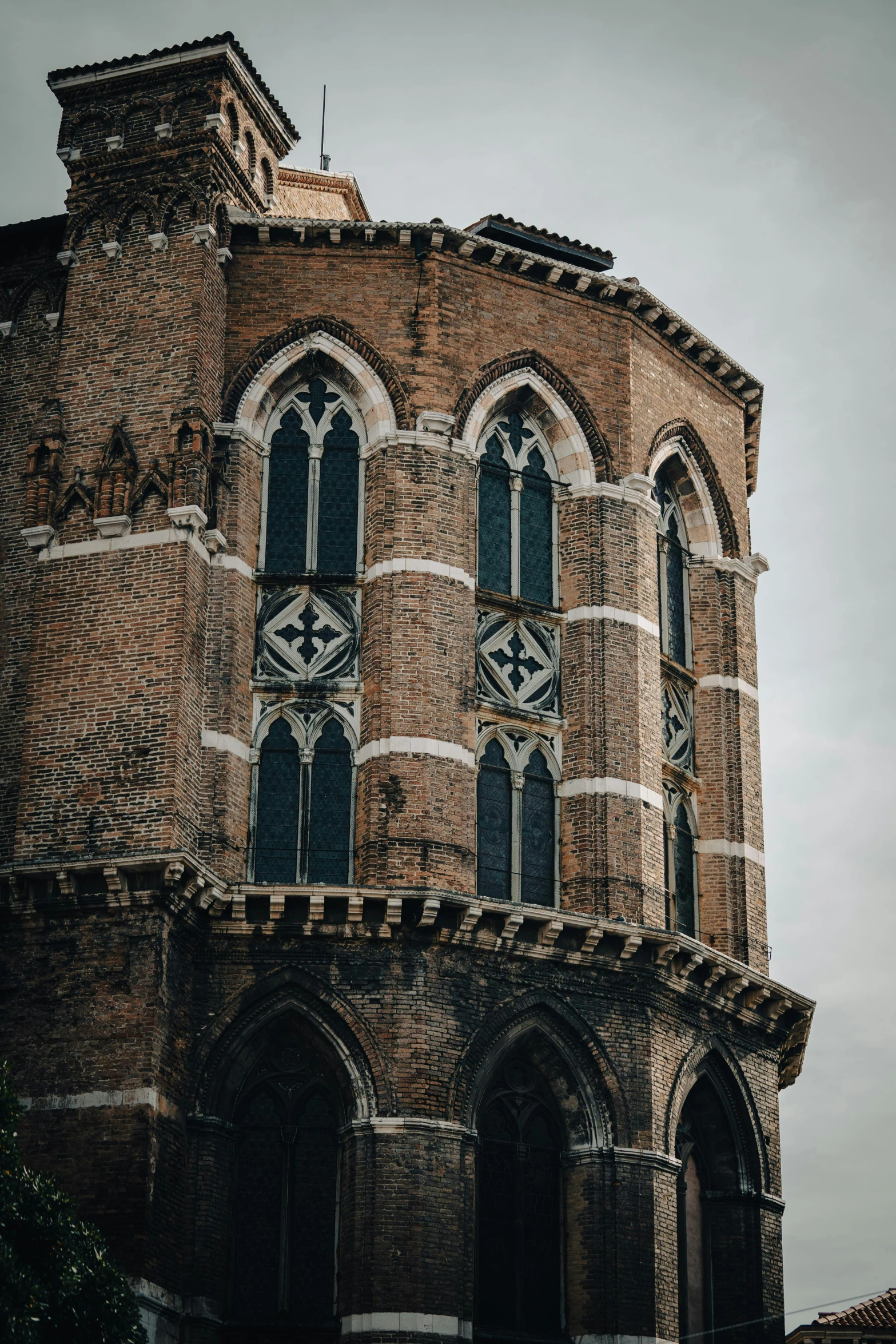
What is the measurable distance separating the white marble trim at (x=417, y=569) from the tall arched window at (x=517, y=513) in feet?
2.56

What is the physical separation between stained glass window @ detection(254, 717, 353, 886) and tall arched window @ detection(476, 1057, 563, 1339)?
3641mm

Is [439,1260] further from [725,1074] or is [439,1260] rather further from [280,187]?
[280,187]

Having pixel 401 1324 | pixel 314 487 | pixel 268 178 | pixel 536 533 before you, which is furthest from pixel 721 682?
pixel 401 1324

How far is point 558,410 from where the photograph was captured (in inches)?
1264

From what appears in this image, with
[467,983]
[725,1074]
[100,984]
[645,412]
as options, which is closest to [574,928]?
[467,983]

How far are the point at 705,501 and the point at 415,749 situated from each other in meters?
7.77

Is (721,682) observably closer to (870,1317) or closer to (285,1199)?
(285,1199)

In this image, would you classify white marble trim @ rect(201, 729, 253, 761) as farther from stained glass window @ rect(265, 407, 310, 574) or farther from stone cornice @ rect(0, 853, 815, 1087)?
stained glass window @ rect(265, 407, 310, 574)

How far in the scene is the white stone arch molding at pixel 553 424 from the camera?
3175 cm

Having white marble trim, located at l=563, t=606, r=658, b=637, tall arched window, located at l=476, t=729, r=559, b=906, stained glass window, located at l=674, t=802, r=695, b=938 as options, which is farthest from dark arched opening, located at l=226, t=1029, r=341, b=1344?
white marble trim, located at l=563, t=606, r=658, b=637

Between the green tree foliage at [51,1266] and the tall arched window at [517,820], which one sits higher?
the tall arched window at [517,820]

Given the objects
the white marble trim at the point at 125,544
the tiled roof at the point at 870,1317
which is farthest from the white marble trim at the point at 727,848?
the tiled roof at the point at 870,1317

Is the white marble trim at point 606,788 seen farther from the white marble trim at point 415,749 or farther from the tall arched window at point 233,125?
the tall arched window at point 233,125

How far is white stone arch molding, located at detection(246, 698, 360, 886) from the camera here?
2942cm
